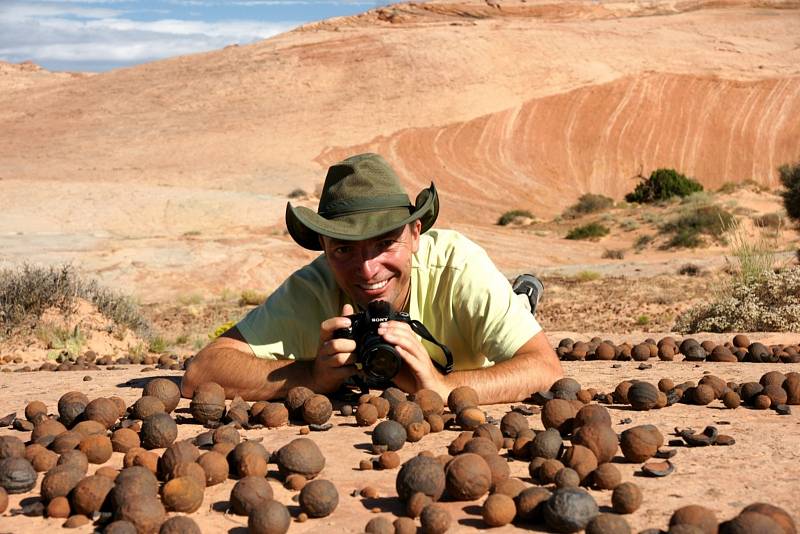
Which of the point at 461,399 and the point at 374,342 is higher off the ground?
the point at 374,342

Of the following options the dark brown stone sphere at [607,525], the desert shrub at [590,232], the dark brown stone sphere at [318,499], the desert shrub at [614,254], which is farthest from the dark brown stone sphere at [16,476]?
the desert shrub at [590,232]

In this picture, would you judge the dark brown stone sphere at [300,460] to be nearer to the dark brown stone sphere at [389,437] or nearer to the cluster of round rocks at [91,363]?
the dark brown stone sphere at [389,437]

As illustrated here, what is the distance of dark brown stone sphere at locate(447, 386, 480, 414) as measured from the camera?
4.07m

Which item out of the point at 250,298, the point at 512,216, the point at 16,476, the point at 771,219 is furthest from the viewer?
the point at 512,216

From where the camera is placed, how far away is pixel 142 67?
5194 cm

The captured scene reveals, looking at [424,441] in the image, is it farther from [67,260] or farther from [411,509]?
[67,260]

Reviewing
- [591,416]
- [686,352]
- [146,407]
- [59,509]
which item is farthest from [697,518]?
[686,352]

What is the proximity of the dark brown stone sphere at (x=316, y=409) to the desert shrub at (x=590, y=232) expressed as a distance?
68.0 ft

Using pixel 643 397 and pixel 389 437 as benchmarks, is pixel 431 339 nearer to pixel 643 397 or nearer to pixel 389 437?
pixel 389 437

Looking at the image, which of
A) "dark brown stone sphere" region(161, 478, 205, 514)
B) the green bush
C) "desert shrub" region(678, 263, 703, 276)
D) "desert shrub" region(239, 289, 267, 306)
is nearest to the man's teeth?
"dark brown stone sphere" region(161, 478, 205, 514)

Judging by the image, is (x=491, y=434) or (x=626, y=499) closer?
(x=626, y=499)

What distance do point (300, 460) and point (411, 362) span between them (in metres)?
0.80

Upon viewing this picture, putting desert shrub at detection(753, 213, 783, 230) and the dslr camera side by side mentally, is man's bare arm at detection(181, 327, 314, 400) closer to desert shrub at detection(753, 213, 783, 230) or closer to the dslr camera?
the dslr camera

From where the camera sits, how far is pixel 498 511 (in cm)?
288
